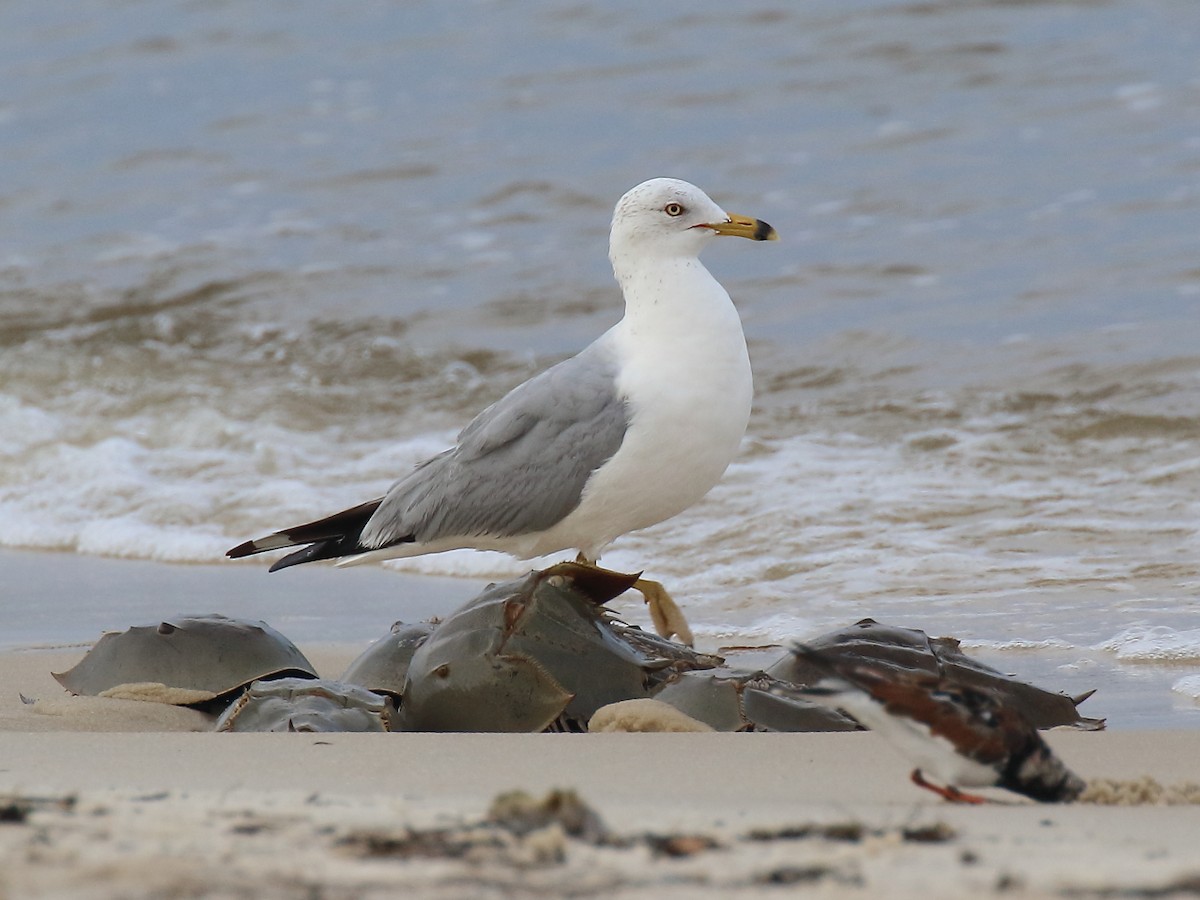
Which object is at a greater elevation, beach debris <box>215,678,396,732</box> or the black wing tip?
the black wing tip

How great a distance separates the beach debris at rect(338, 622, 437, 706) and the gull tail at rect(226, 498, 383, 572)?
2.41ft

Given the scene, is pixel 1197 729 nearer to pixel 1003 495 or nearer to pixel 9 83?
pixel 1003 495

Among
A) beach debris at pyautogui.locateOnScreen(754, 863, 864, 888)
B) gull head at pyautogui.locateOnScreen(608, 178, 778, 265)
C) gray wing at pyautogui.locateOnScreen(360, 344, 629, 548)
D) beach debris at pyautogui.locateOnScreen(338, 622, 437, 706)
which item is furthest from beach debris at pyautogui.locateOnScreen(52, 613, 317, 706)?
beach debris at pyautogui.locateOnScreen(754, 863, 864, 888)

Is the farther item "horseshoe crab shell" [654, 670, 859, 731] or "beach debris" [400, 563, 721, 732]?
"beach debris" [400, 563, 721, 732]

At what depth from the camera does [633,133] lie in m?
14.2

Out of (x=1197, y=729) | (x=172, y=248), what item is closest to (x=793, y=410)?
(x=1197, y=729)

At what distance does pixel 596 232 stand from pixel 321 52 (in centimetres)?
704

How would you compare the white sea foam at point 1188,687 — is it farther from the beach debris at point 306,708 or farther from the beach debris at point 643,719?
the beach debris at point 306,708

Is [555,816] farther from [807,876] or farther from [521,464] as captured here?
[521,464]

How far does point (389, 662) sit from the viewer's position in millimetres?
4129

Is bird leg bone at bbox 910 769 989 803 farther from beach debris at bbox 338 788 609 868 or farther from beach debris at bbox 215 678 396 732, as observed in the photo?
beach debris at bbox 215 678 396 732

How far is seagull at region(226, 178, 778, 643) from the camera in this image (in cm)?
442

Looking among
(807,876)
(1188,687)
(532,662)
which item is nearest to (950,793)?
(807,876)

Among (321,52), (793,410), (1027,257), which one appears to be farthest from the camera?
(321,52)
